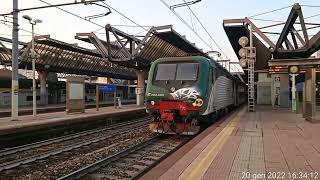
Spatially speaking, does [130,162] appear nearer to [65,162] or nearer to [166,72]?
[65,162]

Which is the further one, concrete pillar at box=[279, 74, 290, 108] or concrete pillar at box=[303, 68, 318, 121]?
concrete pillar at box=[279, 74, 290, 108]

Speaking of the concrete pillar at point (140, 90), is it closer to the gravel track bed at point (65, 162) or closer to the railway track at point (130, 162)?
the gravel track bed at point (65, 162)

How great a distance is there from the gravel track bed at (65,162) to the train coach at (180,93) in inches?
56.2

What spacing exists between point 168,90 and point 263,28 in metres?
13.2

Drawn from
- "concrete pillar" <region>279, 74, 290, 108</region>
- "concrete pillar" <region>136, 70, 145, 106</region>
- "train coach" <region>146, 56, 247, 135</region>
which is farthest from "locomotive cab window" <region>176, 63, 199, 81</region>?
"concrete pillar" <region>136, 70, 145, 106</region>

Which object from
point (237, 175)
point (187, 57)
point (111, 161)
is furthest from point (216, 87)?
point (237, 175)

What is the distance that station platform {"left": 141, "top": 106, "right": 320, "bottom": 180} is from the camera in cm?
694

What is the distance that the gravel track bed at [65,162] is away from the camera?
8.77 meters

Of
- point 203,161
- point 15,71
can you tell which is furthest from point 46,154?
point 15,71

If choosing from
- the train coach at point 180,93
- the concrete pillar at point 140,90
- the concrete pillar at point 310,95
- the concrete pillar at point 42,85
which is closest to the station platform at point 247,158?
the train coach at point 180,93

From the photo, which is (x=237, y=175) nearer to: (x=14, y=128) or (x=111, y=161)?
(x=111, y=161)

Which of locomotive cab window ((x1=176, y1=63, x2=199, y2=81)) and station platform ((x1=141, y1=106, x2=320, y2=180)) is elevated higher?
locomotive cab window ((x1=176, y1=63, x2=199, y2=81))

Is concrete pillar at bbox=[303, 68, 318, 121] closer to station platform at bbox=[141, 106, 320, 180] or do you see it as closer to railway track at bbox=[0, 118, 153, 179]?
station platform at bbox=[141, 106, 320, 180]

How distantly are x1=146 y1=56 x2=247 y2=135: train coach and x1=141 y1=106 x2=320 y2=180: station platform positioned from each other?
149 centimetres
